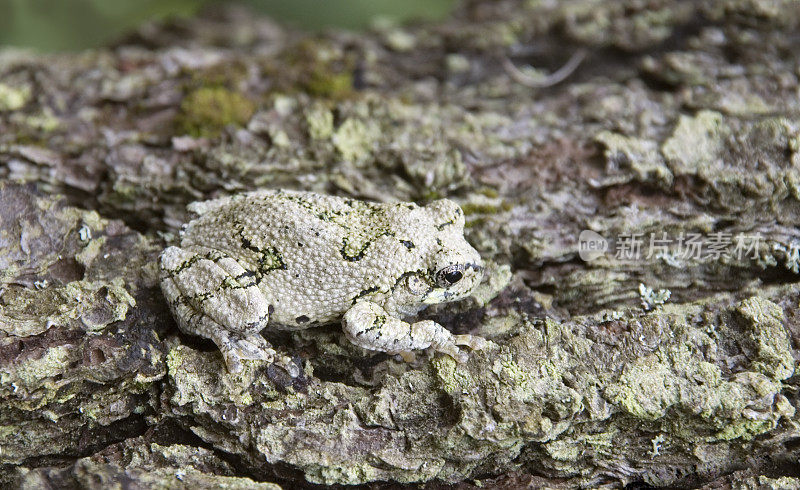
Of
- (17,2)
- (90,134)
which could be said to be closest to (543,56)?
(90,134)

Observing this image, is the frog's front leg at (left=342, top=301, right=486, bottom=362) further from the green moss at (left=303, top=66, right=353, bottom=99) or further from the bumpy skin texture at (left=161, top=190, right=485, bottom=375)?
the green moss at (left=303, top=66, right=353, bottom=99)

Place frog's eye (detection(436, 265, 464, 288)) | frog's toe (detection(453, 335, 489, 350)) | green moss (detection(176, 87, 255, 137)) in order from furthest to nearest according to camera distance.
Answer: green moss (detection(176, 87, 255, 137)), frog's eye (detection(436, 265, 464, 288)), frog's toe (detection(453, 335, 489, 350))

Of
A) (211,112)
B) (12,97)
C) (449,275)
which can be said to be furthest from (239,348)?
(12,97)

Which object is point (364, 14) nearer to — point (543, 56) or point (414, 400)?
point (543, 56)

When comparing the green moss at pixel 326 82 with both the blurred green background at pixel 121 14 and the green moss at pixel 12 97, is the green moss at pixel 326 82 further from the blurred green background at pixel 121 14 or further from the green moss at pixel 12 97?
the green moss at pixel 12 97

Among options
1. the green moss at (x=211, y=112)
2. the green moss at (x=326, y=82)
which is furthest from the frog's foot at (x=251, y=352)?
the green moss at (x=326, y=82)

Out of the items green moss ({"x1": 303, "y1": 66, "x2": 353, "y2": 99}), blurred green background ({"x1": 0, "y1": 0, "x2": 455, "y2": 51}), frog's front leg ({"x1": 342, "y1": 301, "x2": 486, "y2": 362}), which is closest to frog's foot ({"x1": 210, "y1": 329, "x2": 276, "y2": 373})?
frog's front leg ({"x1": 342, "y1": 301, "x2": 486, "y2": 362})
